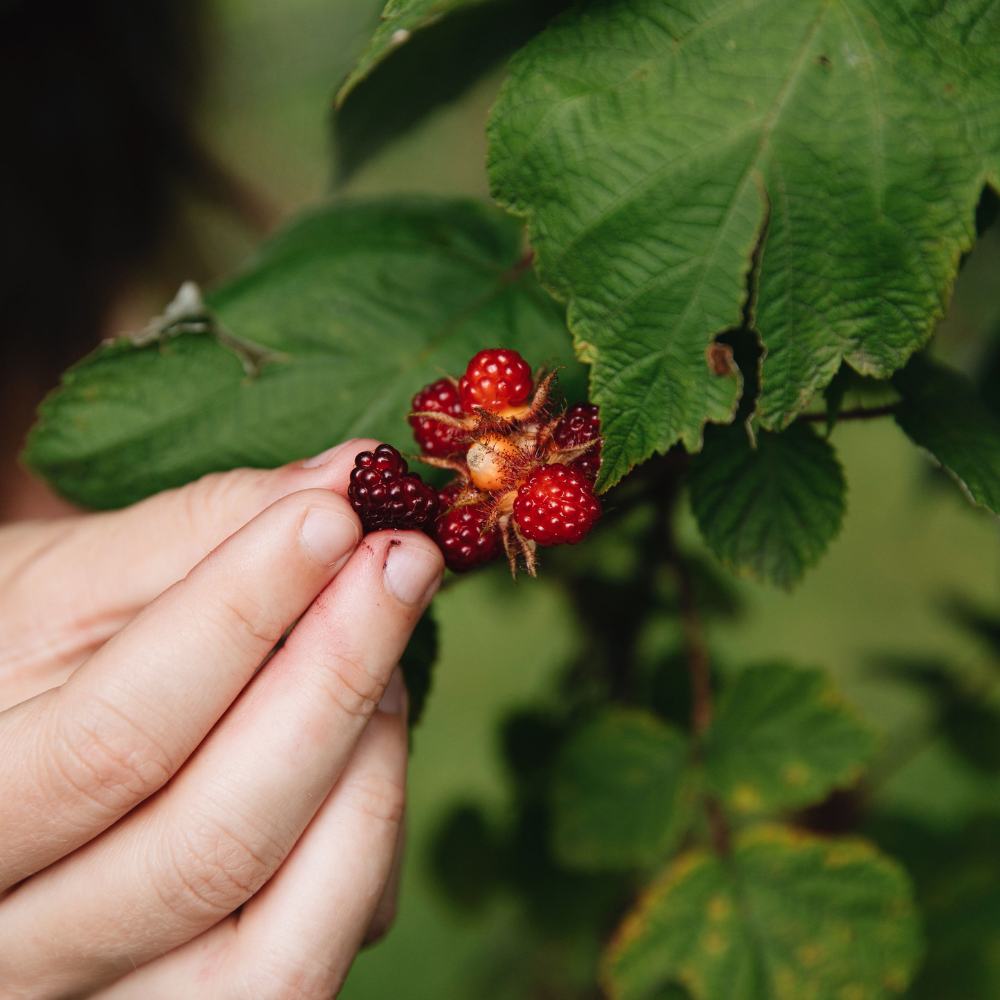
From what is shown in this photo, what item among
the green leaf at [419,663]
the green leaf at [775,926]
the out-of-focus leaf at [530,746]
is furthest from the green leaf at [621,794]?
the green leaf at [419,663]

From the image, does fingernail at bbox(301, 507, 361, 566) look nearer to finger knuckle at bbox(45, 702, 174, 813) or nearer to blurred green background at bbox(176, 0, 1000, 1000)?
finger knuckle at bbox(45, 702, 174, 813)

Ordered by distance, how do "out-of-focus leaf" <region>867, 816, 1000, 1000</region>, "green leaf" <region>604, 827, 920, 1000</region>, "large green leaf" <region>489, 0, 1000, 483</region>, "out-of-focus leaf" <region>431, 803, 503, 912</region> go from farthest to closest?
"out-of-focus leaf" <region>431, 803, 503, 912</region> < "out-of-focus leaf" <region>867, 816, 1000, 1000</region> < "green leaf" <region>604, 827, 920, 1000</region> < "large green leaf" <region>489, 0, 1000, 483</region>

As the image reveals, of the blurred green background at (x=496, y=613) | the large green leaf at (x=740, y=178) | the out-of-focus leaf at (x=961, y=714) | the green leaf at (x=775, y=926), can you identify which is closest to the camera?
the large green leaf at (x=740, y=178)

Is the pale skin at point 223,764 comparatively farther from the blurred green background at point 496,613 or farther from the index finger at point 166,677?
the blurred green background at point 496,613

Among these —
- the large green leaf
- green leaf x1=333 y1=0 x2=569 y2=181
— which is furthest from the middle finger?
green leaf x1=333 y1=0 x2=569 y2=181

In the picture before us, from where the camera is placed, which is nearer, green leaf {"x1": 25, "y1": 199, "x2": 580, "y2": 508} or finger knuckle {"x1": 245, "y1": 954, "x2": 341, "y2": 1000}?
finger knuckle {"x1": 245, "y1": 954, "x2": 341, "y2": 1000}

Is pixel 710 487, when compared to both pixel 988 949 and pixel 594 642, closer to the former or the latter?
pixel 594 642
